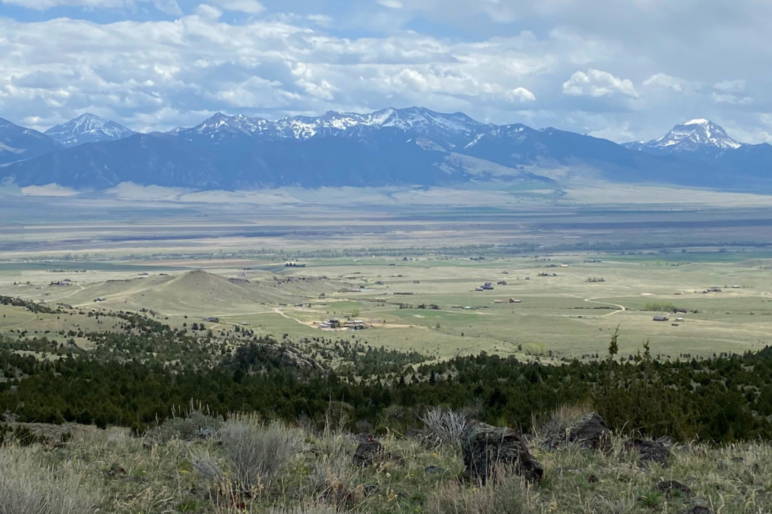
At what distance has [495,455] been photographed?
876 centimetres

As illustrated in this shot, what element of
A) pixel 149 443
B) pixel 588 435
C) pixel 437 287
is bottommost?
pixel 437 287

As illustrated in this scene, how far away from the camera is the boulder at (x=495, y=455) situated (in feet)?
28.2

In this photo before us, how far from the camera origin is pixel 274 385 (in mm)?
21016

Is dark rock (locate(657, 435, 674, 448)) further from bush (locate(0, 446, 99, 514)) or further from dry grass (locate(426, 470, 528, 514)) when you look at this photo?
bush (locate(0, 446, 99, 514))

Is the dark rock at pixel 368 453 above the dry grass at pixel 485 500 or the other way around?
the other way around

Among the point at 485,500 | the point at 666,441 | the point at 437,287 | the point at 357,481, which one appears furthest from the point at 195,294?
the point at 485,500

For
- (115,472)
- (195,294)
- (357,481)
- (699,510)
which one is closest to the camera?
(699,510)

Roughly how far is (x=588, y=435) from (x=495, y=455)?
2.70 meters

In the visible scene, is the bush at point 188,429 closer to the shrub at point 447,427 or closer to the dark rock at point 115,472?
the dark rock at point 115,472

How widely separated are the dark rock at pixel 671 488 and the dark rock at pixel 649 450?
1111 mm

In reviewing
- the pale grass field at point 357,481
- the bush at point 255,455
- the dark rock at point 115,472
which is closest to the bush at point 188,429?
the pale grass field at point 357,481

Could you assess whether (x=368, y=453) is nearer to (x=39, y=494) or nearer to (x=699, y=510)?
(x=699, y=510)

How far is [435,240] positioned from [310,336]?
143269mm

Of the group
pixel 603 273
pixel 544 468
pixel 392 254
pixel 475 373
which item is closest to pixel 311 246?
pixel 392 254
